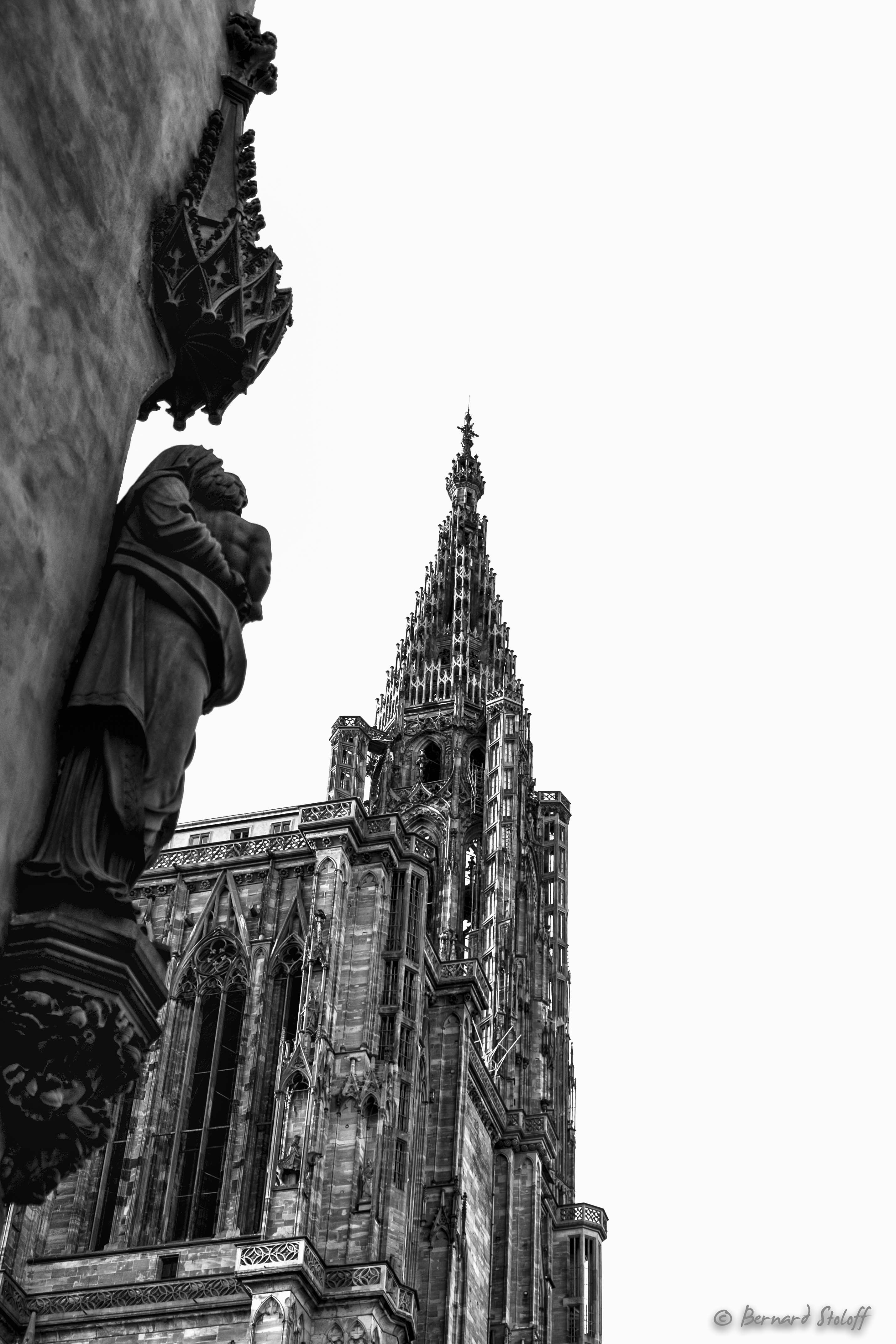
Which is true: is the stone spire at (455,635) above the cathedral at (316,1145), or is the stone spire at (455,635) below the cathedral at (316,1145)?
above

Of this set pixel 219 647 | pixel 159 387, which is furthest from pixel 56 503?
pixel 159 387

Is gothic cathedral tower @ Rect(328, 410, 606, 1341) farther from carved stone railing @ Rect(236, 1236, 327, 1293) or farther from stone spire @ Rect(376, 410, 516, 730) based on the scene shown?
carved stone railing @ Rect(236, 1236, 327, 1293)

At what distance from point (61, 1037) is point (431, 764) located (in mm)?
51858

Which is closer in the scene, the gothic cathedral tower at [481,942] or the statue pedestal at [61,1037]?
the statue pedestal at [61,1037]

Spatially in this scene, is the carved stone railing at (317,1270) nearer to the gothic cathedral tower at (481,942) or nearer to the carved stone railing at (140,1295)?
the carved stone railing at (140,1295)

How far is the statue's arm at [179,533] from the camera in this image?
7059 millimetres

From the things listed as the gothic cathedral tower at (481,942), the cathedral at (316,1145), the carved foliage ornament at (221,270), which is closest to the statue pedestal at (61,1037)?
the carved foliage ornament at (221,270)

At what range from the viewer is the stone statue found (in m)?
6.38

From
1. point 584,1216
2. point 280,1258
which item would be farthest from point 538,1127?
point 280,1258

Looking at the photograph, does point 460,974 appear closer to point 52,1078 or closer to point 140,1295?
point 140,1295

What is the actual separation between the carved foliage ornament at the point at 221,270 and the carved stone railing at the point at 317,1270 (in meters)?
21.8

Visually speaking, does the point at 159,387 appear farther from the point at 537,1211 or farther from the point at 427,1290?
the point at 537,1211

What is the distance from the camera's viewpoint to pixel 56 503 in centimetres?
655

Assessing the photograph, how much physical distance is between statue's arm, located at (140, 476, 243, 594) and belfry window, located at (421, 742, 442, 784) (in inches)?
1960
